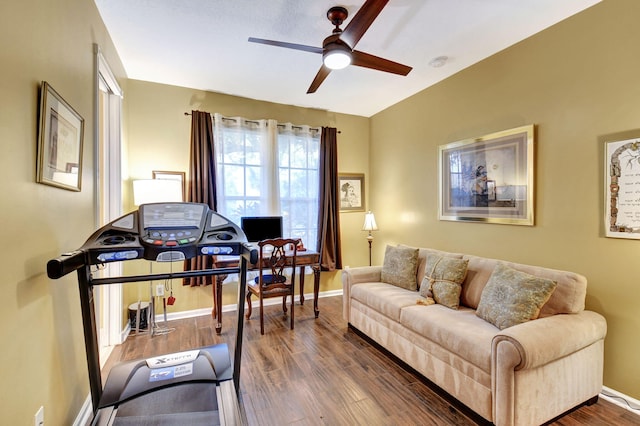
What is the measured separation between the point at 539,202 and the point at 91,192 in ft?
11.6

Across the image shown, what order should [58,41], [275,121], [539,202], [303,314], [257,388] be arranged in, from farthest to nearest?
[275,121]
[303,314]
[539,202]
[257,388]
[58,41]

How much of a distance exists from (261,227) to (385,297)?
183 centimetres

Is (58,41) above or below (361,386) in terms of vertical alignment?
above

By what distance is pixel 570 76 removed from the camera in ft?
7.70

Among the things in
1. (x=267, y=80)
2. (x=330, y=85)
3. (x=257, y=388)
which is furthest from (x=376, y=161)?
(x=257, y=388)

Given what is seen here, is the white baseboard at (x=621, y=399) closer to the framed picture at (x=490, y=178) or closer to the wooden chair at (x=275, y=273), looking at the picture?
the framed picture at (x=490, y=178)

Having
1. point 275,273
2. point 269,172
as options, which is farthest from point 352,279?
point 269,172

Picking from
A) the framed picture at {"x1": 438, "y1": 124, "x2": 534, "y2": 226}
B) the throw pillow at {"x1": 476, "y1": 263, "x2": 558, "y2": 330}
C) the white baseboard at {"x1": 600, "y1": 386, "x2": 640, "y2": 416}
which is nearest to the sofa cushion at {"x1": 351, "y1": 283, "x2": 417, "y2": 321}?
the throw pillow at {"x1": 476, "y1": 263, "x2": 558, "y2": 330}

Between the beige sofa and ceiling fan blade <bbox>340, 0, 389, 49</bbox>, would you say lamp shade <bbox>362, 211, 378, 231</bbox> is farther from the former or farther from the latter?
ceiling fan blade <bbox>340, 0, 389, 49</bbox>

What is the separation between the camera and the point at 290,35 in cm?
261

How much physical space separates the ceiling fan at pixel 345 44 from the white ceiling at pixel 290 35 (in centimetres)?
13

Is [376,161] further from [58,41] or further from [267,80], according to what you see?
[58,41]

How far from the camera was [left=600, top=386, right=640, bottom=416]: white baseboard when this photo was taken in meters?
1.99

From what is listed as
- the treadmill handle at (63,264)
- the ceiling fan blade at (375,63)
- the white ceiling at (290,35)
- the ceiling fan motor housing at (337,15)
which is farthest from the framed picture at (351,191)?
the treadmill handle at (63,264)
